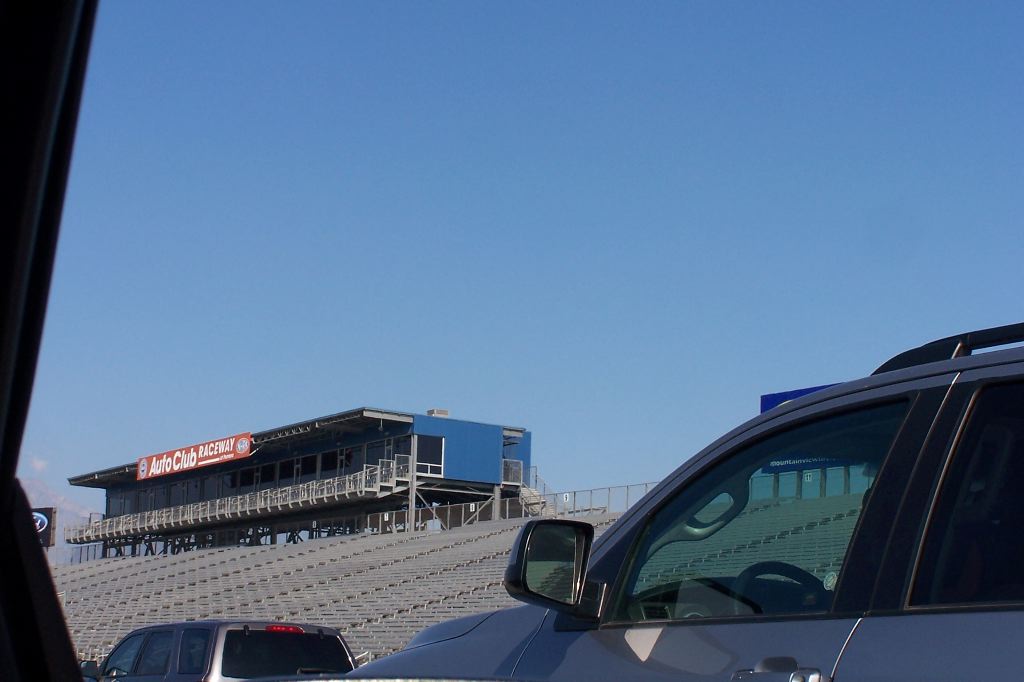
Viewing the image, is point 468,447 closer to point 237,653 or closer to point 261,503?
point 261,503

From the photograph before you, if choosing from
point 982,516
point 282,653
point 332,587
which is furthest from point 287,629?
point 332,587

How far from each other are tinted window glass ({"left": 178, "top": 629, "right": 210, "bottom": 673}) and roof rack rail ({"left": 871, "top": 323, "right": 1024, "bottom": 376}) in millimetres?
8589

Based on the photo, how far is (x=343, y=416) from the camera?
51.2 m

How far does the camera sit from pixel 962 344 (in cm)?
328

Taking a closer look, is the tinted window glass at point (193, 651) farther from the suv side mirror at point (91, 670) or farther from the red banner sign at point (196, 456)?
the red banner sign at point (196, 456)

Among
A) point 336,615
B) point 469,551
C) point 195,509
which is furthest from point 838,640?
point 195,509

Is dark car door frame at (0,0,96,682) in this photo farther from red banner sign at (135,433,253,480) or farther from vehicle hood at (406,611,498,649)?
red banner sign at (135,433,253,480)

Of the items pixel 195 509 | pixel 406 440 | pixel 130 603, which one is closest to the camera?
pixel 130 603

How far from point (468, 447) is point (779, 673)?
4818 centimetres

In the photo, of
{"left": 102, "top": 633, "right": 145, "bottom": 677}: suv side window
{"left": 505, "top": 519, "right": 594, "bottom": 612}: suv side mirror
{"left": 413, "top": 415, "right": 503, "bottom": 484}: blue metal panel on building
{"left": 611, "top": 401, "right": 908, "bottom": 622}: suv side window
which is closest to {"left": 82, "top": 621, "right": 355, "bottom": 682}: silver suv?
{"left": 102, "top": 633, "right": 145, "bottom": 677}: suv side window

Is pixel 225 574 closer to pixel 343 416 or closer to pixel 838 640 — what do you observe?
pixel 343 416

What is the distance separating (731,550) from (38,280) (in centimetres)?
212

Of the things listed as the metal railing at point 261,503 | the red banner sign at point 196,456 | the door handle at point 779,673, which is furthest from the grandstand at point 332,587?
the door handle at point 779,673

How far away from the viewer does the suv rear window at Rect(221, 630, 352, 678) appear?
10648mm
